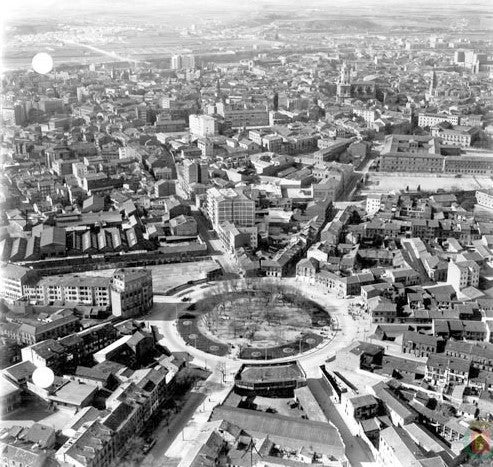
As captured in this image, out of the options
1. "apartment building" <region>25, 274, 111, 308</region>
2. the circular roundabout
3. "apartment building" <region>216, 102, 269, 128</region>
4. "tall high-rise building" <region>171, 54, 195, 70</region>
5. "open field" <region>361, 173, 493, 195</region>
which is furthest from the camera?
"tall high-rise building" <region>171, 54, 195, 70</region>

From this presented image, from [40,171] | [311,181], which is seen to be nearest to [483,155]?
[311,181]

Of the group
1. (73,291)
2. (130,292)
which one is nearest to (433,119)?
(130,292)

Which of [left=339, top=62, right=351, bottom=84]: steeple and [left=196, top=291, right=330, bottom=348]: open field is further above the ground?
[left=339, top=62, right=351, bottom=84]: steeple

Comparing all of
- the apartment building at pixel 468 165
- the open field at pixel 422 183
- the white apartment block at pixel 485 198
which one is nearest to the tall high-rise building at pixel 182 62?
the open field at pixel 422 183

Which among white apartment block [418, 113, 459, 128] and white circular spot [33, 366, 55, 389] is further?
white apartment block [418, 113, 459, 128]

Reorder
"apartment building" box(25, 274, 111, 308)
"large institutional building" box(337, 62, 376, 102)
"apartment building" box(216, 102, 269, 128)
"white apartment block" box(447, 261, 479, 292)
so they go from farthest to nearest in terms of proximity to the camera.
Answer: "large institutional building" box(337, 62, 376, 102), "apartment building" box(216, 102, 269, 128), "white apartment block" box(447, 261, 479, 292), "apartment building" box(25, 274, 111, 308)

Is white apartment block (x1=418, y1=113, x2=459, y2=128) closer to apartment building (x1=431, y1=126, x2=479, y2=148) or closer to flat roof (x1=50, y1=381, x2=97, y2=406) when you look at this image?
apartment building (x1=431, y1=126, x2=479, y2=148)

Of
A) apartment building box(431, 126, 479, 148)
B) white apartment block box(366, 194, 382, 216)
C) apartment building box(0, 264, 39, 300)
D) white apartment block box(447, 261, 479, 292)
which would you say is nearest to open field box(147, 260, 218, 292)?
apartment building box(0, 264, 39, 300)

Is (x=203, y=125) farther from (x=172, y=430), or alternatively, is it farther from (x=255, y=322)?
(x=172, y=430)

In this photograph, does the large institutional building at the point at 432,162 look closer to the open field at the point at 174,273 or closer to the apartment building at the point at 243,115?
the apartment building at the point at 243,115

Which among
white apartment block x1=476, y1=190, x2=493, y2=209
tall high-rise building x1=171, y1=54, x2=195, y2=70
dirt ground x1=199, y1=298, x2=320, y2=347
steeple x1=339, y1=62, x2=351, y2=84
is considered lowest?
dirt ground x1=199, y1=298, x2=320, y2=347
